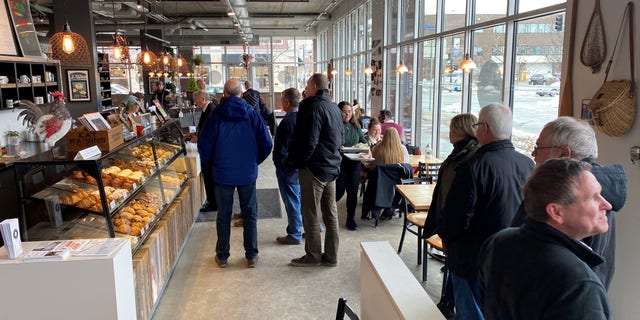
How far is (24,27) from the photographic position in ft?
23.6

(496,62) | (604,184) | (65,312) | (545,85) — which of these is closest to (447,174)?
(604,184)

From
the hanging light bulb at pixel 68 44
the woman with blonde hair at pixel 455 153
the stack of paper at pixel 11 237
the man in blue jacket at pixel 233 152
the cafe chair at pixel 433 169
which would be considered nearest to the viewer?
the stack of paper at pixel 11 237

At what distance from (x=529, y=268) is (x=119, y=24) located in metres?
16.3

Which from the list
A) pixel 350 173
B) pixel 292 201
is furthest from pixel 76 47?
pixel 350 173

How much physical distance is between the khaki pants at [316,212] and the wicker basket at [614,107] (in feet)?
7.14

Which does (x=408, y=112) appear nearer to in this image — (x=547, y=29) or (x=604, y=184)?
(x=547, y=29)

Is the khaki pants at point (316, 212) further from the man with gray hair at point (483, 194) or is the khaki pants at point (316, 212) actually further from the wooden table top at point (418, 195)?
the man with gray hair at point (483, 194)

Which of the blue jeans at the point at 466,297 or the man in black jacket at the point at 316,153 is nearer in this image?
the blue jeans at the point at 466,297

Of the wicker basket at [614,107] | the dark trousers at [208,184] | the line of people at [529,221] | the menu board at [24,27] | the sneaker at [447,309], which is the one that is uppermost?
the menu board at [24,27]

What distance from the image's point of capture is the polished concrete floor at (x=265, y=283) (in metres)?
3.66

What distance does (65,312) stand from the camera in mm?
2439

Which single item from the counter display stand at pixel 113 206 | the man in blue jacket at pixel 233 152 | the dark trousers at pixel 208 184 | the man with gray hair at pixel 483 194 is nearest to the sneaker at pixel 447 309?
the man with gray hair at pixel 483 194

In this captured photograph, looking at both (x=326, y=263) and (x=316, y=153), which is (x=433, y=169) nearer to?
(x=326, y=263)

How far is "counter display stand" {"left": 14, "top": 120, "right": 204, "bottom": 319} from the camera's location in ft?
9.89
